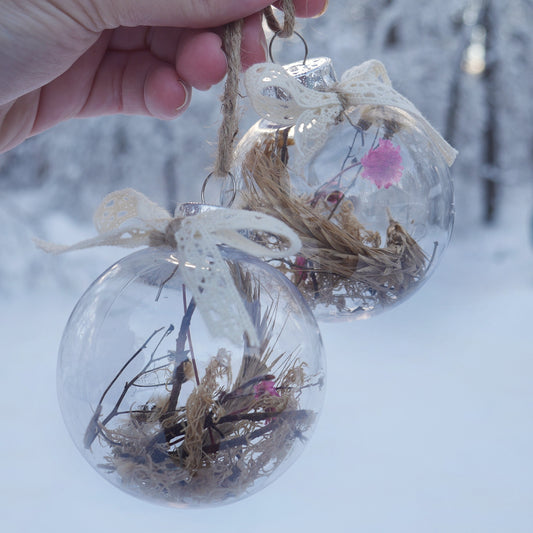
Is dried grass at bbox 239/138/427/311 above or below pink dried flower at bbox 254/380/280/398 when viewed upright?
above

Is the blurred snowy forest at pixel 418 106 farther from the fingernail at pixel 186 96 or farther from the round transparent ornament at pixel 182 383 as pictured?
the round transparent ornament at pixel 182 383

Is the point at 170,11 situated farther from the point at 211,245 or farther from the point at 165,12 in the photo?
the point at 211,245

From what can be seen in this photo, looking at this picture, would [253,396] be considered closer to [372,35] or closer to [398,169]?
[398,169]

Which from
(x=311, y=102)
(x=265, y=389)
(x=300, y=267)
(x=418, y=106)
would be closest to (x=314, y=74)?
(x=311, y=102)

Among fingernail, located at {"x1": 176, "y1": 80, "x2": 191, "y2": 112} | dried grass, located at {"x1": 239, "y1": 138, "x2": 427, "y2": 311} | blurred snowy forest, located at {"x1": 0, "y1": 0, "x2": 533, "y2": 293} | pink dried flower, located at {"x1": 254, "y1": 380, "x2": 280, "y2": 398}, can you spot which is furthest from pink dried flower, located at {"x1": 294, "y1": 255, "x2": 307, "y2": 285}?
blurred snowy forest, located at {"x1": 0, "y1": 0, "x2": 533, "y2": 293}

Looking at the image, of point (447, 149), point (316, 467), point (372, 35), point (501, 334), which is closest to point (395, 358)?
point (501, 334)

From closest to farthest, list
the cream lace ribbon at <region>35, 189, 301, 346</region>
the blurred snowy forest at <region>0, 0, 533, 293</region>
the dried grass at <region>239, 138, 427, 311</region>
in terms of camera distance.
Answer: the cream lace ribbon at <region>35, 189, 301, 346</region>, the dried grass at <region>239, 138, 427, 311</region>, the blurred snowy forest at <region>0, 0, 533, 293</region>

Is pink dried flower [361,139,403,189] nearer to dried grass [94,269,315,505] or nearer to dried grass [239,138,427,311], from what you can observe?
dried grass [239,138,427,311]
